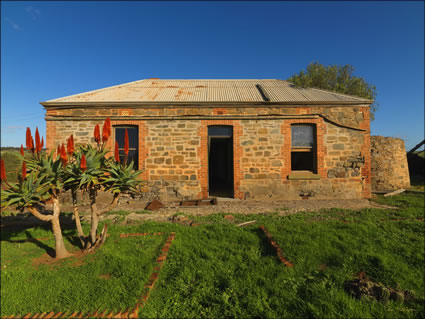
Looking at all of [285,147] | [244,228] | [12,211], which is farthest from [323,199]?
[12,211]

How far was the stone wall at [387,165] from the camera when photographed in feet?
36.2

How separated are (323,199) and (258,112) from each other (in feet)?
15.2

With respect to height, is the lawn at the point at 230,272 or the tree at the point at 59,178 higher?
the tree at the point at 59,178

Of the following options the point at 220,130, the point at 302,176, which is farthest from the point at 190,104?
the point at 302,176

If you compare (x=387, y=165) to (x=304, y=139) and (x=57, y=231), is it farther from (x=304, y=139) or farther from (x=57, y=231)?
(x=57, y=231)

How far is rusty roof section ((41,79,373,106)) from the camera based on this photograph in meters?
8.66

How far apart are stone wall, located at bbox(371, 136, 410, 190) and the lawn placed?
286 inches

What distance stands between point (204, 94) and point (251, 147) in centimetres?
349

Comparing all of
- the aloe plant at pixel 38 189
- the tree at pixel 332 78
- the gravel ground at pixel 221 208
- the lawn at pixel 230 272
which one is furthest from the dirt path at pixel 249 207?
the tree at pixel 332 78

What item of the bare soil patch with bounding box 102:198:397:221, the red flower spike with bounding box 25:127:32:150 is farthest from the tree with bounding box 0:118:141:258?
the bare soil patch with bounding box 102:198:397:221

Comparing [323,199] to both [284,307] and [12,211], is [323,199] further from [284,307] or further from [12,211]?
[12,211]

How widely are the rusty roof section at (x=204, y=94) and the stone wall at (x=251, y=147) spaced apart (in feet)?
1.34

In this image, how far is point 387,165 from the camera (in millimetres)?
11102

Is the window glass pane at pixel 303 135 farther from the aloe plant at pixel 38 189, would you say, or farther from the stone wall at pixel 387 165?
the aloe plant at pixel 38 189
